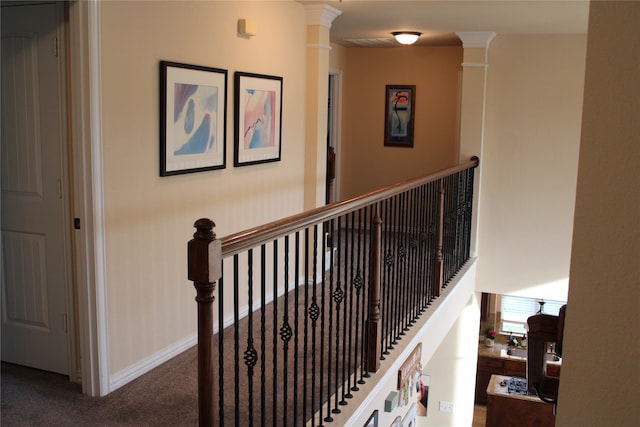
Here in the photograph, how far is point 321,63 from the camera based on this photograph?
5418 mm

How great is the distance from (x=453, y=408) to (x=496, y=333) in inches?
177

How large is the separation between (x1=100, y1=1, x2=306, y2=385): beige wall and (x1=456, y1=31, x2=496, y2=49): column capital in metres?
2.70

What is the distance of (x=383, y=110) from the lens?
27.0 feet

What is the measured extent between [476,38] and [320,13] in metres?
2.09

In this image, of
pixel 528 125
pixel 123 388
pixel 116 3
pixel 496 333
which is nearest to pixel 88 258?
pixel 123 388

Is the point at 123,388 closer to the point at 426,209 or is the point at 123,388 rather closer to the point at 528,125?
the point at 426,209

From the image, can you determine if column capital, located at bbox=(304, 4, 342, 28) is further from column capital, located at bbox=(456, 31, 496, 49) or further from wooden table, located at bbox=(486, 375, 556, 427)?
wooden table, located at bbox=(486, 375, 556, 427)

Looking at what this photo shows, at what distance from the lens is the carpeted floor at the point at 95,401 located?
10.1 feet

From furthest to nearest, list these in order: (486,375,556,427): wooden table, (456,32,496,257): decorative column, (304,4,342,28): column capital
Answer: (486,375,556,427): wooden table, (456,32,496,257): decorative column, (304,4,342,28): column capital

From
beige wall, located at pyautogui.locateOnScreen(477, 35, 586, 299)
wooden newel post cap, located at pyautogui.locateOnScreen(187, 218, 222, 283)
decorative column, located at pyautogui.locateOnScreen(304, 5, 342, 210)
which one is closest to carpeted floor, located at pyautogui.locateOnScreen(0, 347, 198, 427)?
wooden newel post cap, located at pyautogui.locateOnScreen(187, 218, 222, 283)

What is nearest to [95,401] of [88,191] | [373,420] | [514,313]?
[88,191]

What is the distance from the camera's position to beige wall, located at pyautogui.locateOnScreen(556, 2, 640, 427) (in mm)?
1035

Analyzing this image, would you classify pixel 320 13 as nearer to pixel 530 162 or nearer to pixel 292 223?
pixel 530 162

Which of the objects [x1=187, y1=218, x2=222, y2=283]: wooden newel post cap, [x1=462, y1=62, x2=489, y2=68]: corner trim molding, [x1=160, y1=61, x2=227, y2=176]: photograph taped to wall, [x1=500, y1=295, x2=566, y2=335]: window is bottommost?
[x1=500, y1=295, x2=566, y2=335]: window
